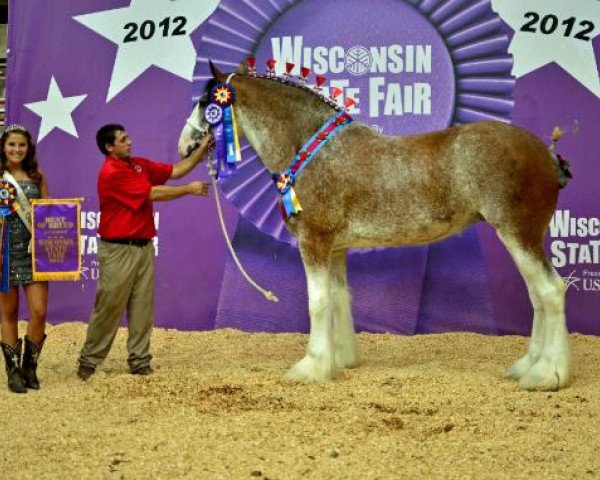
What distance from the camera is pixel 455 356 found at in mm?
5523

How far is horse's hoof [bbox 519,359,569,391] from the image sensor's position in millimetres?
4430

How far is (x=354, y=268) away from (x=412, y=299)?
0.50 metres

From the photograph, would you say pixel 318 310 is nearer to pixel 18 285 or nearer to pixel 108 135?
pixel 108 135

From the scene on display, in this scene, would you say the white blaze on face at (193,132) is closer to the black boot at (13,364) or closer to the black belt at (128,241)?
the black belt at (128,241)

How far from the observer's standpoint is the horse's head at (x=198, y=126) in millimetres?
4840

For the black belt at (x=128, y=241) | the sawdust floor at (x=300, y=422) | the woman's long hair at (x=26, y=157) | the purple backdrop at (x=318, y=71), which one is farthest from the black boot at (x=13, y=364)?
the purple backdrop at (x=318, y=71)

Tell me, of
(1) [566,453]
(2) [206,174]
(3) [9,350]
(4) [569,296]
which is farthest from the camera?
(2) [206,174]

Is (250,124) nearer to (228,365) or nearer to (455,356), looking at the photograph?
(228,365)

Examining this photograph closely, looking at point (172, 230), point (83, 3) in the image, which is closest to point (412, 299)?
point (172, 230)

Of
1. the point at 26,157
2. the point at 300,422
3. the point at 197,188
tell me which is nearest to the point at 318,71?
the point at 197,188

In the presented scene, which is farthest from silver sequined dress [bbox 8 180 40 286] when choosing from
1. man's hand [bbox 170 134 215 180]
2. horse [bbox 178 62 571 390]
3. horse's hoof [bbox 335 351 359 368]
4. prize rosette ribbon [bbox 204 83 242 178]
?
horse's hoof [bbox 335 351 359 368]

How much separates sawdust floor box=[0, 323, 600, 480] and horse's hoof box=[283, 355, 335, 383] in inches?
2.8

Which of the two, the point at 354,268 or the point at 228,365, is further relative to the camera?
the point at 354,268

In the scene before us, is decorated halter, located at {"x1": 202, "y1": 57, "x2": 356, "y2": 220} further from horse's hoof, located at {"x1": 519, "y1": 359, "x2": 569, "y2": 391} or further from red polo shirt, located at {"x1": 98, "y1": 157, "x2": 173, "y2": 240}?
horse's hoof, located at {"x1": 519, "y1": 359, "x2": 569, "y2": 391}
